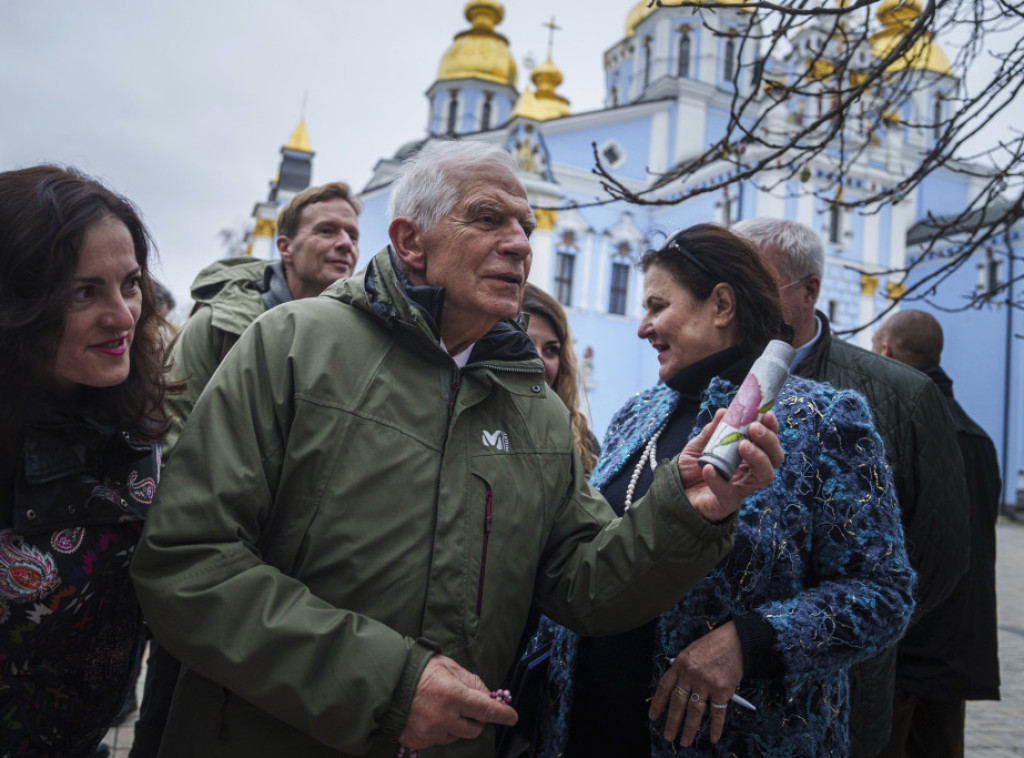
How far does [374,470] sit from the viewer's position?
5.70 feet

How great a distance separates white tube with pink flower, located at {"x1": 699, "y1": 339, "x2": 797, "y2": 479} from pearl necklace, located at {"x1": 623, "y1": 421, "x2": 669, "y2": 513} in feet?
1.90

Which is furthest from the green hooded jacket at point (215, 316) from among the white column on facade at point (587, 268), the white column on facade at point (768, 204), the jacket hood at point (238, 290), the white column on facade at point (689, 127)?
the white column on facade at point (689, 127)

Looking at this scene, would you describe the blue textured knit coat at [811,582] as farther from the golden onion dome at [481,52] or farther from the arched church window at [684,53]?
the golden onion dome at [481,52]

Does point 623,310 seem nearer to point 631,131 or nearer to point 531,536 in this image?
point 631,131

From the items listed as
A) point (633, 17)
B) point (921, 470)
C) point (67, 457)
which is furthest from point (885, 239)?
point (67, 457)

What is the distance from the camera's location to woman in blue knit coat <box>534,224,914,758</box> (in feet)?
6.24

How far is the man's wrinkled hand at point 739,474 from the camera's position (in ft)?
5.58

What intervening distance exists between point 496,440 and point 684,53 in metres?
30.3


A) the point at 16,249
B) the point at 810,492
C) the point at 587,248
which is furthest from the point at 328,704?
the point at 587,248

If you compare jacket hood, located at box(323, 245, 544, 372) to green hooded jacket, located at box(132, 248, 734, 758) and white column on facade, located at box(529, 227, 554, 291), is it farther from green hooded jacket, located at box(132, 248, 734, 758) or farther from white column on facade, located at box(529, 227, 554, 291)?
white column on facade, located at box(529, 227, 554, 291)

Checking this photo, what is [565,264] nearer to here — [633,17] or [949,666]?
[633,17]

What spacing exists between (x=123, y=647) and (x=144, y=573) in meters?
0.43

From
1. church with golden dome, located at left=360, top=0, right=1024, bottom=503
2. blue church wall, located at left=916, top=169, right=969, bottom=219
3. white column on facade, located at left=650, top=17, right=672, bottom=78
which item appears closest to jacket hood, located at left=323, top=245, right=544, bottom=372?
church with golden dome, located at left=360, top=0, right=1024, bottom=503

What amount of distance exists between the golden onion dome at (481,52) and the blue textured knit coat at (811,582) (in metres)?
35.8
